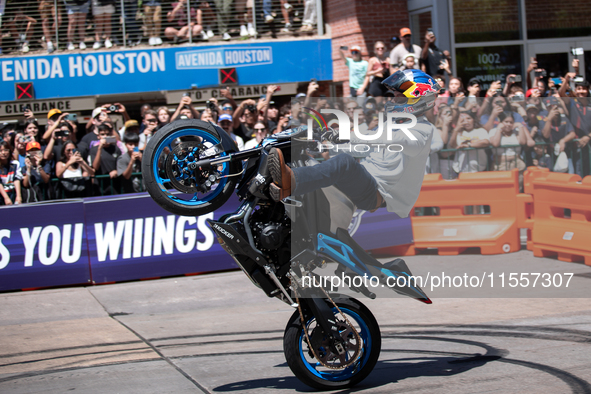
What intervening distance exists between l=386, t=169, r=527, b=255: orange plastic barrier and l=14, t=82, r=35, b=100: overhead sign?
12178 millimetres

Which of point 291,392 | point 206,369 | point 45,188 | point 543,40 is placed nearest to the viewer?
point 291,392

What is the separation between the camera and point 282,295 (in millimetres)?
4742

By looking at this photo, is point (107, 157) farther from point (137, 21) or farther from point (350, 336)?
point (137, 21)

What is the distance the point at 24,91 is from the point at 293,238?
43.4 ft

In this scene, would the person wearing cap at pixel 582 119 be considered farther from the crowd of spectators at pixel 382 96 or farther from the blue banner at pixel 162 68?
the blue banner at pixel 162 68

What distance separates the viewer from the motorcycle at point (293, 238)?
4.59 meters

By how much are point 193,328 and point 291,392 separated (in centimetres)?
230

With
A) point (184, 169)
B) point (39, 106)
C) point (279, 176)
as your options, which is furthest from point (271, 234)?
point (39, 106)

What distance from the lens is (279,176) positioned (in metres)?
4.25

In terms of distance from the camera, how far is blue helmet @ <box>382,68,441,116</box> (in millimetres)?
4664

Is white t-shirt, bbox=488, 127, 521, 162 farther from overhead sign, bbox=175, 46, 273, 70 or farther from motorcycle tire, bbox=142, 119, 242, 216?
overhead sign, bbox=175, 46, 273, 70

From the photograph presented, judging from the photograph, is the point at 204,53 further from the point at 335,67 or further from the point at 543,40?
the point at 543,40

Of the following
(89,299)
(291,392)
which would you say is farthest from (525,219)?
(89,299)

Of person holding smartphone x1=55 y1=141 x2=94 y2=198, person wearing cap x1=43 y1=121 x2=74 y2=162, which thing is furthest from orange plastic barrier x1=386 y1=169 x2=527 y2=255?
person wearing cap x1=43 y1=121 x2=74 y2=162
